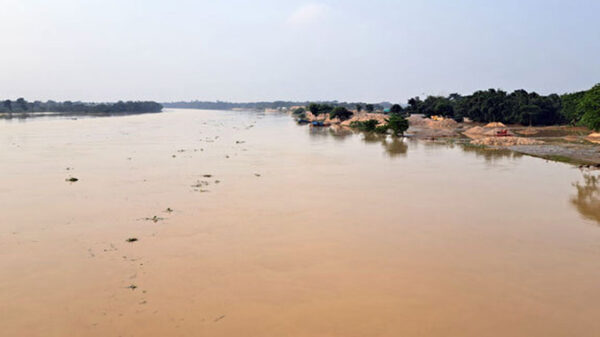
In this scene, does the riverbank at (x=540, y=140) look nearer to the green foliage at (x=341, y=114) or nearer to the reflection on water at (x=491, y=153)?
the reflection on water at (x=491, y=153)

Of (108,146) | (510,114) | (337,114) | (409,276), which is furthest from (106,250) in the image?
(337,114)

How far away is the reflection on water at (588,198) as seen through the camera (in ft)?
72.3

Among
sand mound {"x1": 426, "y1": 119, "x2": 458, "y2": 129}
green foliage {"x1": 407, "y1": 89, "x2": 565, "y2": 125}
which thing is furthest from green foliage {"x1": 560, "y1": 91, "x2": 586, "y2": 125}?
sand mound {"x1": 426, "y1": 119, "x2": 458, "y2": 129}

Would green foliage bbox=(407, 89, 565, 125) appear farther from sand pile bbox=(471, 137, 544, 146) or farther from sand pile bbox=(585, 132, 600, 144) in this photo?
sand pile bbox=(471, 137, 544, 146)

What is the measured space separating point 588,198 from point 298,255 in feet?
63.2

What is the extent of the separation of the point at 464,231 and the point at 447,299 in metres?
7.14

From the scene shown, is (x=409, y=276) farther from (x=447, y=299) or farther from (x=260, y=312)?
(x=260, y=312)

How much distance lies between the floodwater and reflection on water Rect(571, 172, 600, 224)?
13 cm

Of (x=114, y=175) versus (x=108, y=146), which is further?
(x=108, y=146)

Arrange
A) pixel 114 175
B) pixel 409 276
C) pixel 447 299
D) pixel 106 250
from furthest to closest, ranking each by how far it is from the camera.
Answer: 1. pixel 114 175
2. pixel 106 250
3. pixel 409 276
4. pixel 447 299

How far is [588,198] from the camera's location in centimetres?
2536

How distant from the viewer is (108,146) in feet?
175

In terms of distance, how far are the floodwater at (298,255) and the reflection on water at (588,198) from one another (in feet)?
0.42

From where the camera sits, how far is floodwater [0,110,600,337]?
1127 centimetres
